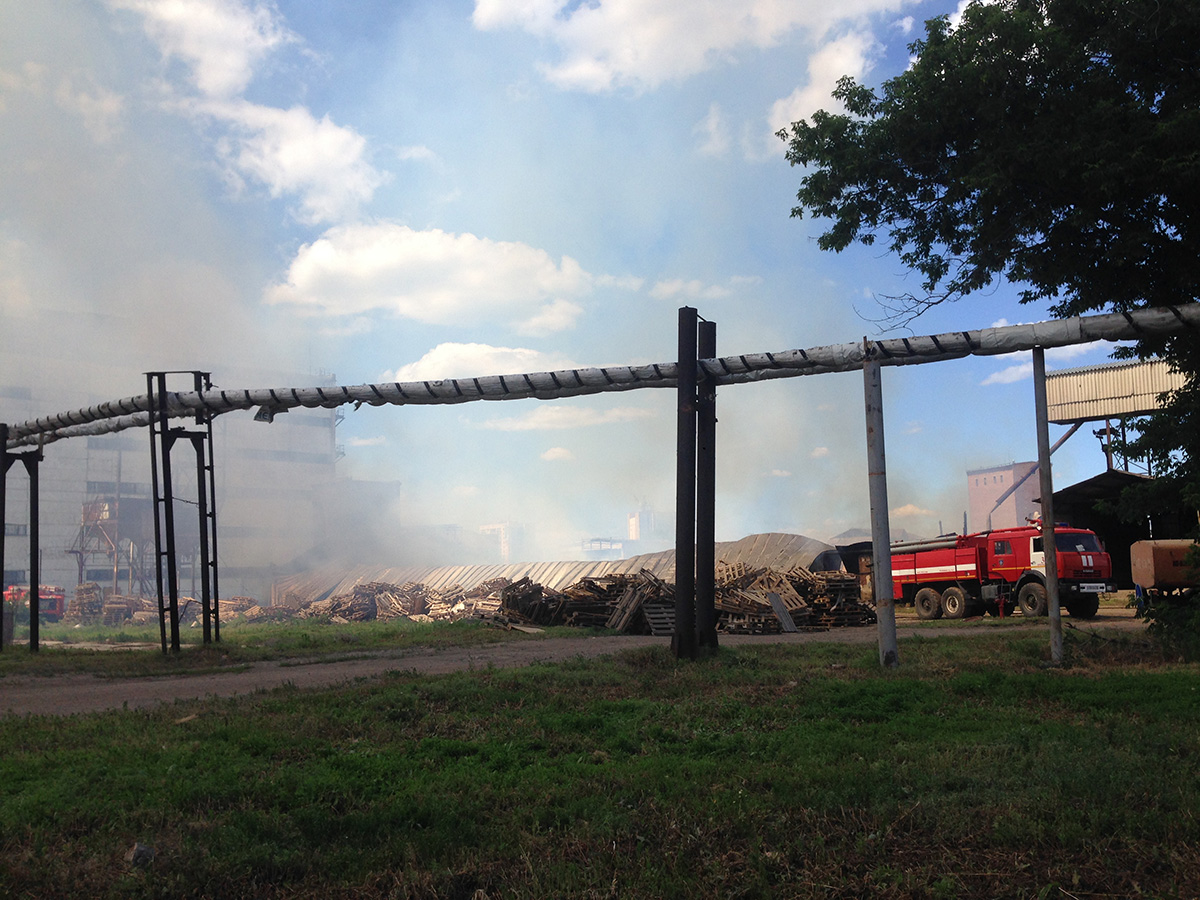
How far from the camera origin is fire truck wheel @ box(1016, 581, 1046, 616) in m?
24.2

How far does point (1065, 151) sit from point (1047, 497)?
4793mm

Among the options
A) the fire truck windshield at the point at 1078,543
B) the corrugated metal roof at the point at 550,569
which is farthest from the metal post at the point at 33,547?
the fire truck windshield at the point at 1078,543

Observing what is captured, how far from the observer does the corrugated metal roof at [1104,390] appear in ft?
112

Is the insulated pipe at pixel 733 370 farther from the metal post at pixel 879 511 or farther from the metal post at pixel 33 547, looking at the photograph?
the metal post at pixel 33 547

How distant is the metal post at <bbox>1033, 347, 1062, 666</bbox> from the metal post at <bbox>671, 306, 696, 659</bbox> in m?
4.64

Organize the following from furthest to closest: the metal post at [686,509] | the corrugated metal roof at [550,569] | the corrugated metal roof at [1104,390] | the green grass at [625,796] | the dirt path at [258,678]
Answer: the corrugated metal roof at [550,569], the corrugated metal roof at [1104,390], the metal post at [686,509], the dirt path at [258,678], the green grass at [625,796]

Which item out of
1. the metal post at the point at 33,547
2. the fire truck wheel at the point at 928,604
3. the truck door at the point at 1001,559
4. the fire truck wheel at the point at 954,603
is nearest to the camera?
the metal post at the point at 33,547

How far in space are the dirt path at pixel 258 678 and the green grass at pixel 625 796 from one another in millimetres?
2245


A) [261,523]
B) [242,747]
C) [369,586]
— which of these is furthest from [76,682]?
[261,523]

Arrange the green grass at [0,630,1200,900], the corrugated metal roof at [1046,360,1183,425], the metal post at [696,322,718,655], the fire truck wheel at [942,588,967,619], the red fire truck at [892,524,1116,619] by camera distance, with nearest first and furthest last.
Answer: the green grass at [0,630,1200,900] < the metal post at [696,322,718,655] < the red fire truck at [892,524,1116,619] < the fire truck wheel at [942,588,967,619] < the corrugated metal roof at [1046,360,1183,425]

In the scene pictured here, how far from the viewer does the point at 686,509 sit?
12.7m

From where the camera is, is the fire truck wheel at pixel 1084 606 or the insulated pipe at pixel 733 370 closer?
the insulated pipe at pixel 733 370

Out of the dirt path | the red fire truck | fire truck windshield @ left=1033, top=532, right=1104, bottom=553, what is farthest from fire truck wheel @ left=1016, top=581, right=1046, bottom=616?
the dirt path

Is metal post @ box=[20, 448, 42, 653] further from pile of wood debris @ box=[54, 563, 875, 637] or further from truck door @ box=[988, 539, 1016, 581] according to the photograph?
truck door @ box=[988, 539, 1016, 581]
